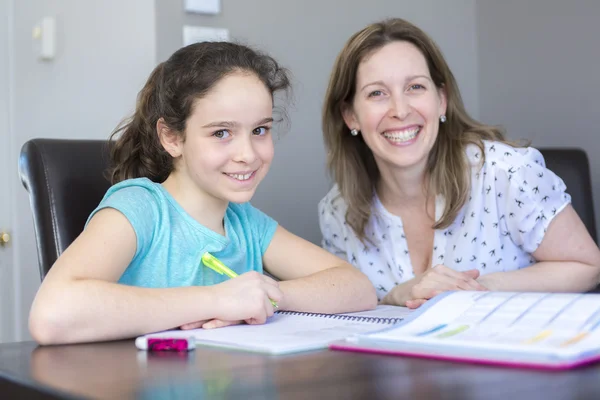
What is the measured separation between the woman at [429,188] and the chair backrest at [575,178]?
12.7 inches

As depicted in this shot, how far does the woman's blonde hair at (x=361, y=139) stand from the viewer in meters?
1.86

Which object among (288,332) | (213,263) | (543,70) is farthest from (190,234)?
(543,70)

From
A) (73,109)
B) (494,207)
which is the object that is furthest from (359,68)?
(73,109)

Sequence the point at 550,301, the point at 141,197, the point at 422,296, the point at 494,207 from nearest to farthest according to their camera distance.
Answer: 1. the point at 550,301
2. the point at 141,197
3. the point at 422,296
4. the point at 494,207

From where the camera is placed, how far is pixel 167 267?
134 centimetres

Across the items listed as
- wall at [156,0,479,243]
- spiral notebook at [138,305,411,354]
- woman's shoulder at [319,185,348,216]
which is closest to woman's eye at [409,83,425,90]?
woman's shoulder at [319,185,348,216]

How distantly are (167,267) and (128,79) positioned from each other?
0.96 metres

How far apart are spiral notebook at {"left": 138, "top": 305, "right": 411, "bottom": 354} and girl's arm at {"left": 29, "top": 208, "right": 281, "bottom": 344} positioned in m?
0.02

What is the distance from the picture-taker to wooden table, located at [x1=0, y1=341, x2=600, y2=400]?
2.01 feet

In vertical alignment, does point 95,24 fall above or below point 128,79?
above

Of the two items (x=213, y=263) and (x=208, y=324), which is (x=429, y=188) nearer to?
(x=213, y=263)

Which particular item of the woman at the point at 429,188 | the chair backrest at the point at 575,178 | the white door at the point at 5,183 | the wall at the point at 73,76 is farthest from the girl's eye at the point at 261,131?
the white door at the point at 5,183

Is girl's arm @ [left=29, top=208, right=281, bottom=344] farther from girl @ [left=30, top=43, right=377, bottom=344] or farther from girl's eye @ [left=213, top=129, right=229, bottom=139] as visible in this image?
girl's eye @ [left=213, top=129, right=229, bottom=139]

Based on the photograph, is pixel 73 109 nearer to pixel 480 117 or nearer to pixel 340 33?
pixel 340 33
